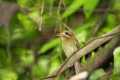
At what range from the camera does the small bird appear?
6.89ft

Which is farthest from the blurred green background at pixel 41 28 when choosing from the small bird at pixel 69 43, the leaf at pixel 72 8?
the small bird at pixel 69 43

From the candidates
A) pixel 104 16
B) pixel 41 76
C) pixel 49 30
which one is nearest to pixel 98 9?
pixel 104 16

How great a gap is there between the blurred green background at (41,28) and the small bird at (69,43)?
13 cm

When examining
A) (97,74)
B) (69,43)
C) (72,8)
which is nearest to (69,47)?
(69,43)

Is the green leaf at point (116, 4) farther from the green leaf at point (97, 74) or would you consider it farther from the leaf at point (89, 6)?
the green leaf at point (97, 74)

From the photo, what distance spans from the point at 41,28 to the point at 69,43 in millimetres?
324

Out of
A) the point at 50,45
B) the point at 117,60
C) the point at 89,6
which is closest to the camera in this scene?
the point at 117,60

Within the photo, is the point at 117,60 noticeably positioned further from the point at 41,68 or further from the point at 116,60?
the point at 41,68

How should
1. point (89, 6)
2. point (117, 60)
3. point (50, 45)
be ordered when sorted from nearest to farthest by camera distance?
point (117, 60), point (89, 6), point (50, 45)

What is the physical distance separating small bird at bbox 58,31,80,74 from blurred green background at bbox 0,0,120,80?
0.43ft

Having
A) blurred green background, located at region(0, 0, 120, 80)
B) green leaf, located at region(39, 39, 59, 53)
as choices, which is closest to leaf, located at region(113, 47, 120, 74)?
blurred green background, located at region(0, 0, 120, 80)

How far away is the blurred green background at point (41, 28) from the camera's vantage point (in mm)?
2307

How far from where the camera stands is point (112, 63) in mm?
2215

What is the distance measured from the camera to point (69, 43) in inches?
83.3
